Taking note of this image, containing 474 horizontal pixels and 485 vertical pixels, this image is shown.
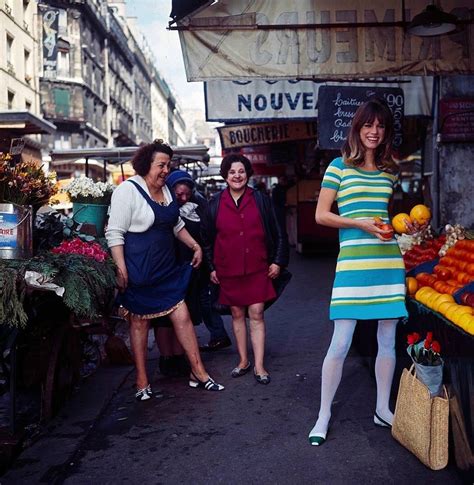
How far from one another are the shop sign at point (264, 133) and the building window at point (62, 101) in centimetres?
2852

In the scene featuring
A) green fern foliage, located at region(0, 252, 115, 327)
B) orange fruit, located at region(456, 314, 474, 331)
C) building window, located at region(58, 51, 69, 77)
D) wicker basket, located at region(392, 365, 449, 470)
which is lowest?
wicker basket, located at region(392, 365, 449, 470)

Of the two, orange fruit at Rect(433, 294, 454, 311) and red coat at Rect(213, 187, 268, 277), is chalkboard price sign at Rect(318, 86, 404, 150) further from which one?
orange fruit at Rect(433, 294, 454, 311)

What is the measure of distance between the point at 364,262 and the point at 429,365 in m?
0.74

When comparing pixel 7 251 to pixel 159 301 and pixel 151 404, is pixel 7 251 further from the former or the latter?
pixel 151 404

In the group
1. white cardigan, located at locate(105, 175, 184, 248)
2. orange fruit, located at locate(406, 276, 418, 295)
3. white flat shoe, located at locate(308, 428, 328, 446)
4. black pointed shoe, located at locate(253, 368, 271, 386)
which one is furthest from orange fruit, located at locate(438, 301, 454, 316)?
white cardigan, located at locate(105, 175, 184, 248)

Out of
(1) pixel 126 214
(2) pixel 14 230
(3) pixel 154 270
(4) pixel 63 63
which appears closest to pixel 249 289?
(3) pixel 154 270

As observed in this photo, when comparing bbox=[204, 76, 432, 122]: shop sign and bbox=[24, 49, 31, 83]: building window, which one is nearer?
bbox=[204, 76, 432, 122]: shop sign

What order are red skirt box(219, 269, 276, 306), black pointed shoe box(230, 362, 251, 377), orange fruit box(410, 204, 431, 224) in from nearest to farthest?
1. orange fruit box(410, 204, 431, 224)
2. red skirt box(219, 269, 276, 306)
3. black pointed shoe box(230, 362, 251, 377)

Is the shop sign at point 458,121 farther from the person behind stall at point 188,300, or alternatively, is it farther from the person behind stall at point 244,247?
the person behind stall at point 244,247

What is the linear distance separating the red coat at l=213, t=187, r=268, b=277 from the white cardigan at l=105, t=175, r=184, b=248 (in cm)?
74

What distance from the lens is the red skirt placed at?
201 inches

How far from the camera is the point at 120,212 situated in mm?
4492

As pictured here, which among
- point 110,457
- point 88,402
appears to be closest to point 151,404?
point 88,402

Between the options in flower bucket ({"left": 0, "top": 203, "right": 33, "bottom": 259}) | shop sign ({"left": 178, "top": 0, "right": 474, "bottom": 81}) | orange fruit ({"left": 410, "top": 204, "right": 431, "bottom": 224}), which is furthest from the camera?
shop sign ({"left": 178, "top": 0, "right": 474, "bottom": 81})
